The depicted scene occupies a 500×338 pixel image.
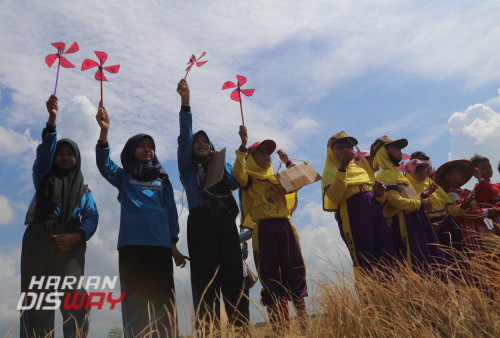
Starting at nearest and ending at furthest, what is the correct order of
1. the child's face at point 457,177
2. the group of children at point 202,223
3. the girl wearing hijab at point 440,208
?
1. the group of children at point 202,223
2. the girl wearing hijab at point 440,208
3. the child's face at point 457,177

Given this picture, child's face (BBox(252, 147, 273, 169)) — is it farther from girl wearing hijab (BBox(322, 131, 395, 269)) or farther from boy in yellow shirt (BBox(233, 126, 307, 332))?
A: girl wearing hijab (BBox(322, 131, 395, 269))

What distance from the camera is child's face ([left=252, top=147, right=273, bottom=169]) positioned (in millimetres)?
4676

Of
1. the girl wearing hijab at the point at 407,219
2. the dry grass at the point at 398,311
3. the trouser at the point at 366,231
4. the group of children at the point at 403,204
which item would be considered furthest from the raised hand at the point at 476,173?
the dry grass at the point at 398,311

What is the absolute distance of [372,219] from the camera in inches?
174

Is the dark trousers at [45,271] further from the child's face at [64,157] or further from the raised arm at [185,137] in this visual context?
the raised arm at [185,137]

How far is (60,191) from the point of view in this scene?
3922 millimetres

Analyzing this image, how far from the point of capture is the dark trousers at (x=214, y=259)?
153 inches

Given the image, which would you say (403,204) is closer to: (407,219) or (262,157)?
(407,219)

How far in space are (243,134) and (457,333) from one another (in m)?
2.56

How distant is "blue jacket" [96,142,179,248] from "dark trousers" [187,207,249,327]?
0.75ft

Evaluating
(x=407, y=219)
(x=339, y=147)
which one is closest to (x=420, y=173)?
(x=407, y=219)

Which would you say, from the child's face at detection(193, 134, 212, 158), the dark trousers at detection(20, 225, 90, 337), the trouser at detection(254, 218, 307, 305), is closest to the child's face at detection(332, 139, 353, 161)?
the trouser at detection(254, 218, 307, 305)

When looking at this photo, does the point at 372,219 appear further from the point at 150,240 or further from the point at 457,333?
the point at 150,240

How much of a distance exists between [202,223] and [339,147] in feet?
5.53
